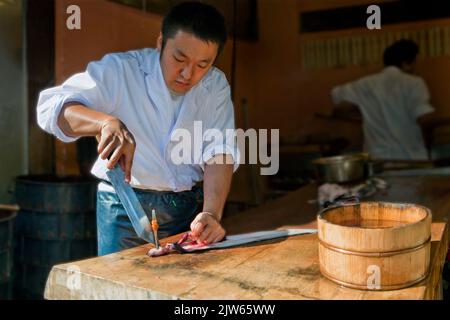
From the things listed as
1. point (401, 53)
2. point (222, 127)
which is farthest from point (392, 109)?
point (222, 127)

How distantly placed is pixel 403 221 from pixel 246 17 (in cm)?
486

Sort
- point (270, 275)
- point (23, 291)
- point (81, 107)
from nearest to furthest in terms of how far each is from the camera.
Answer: point (270, 275)
point (81, 107)
point (23, 291)

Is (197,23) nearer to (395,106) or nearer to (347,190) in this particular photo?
(347,190)

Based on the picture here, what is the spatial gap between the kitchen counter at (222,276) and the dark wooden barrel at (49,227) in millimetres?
1593

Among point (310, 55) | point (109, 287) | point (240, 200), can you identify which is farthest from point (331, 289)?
point (310, 55)

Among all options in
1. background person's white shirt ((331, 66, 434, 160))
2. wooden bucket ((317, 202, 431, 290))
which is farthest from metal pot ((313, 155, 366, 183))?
wooden bucket ((317, 202, 431, 290))

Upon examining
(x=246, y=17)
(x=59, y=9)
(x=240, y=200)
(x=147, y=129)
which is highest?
(x=246, y=17)

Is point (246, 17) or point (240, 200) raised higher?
point (246, 17)

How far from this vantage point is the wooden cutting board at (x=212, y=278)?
113 cm

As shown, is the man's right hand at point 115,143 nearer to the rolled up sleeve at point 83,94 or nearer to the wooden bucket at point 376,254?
the rolled up sleeve at point 83,94

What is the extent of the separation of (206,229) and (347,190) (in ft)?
4.56

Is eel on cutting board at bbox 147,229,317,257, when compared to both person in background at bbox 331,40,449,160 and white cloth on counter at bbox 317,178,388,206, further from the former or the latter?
person in background at bbox 331,40,449,160
